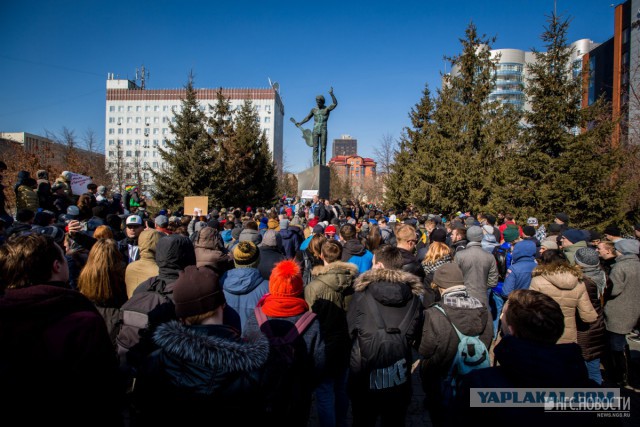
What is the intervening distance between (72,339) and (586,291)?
456cm

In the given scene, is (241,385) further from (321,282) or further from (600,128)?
(600,128)

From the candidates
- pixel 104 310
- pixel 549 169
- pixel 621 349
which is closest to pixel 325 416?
pixel 104 310

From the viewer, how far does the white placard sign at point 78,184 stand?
9547 mm

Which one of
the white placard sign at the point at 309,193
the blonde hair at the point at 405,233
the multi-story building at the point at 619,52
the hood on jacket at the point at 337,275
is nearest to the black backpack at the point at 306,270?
the blonde hair at the point at 405,233

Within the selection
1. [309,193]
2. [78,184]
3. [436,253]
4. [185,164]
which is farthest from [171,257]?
[185,164]

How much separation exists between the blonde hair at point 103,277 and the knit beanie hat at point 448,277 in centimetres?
297

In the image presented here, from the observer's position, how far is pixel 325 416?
3.37m

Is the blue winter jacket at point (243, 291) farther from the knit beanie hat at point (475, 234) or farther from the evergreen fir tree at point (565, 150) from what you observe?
the evergreen fir tree at point (565, 150)

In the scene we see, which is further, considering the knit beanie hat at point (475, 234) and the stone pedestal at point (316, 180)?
the stone pedestal at point (316, 180)

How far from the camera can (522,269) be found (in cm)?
524

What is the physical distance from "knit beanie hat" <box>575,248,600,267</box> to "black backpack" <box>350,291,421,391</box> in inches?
113

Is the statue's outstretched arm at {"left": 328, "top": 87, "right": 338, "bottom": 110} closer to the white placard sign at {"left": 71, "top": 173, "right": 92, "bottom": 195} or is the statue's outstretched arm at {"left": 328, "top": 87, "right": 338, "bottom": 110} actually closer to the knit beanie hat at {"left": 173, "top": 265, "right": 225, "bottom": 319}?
the white placard sign at {"left": 71, "top": 173, "right": 92, "bottom": 195}

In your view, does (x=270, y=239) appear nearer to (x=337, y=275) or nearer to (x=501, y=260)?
(x=337, y=275)

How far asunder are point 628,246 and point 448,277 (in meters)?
3.28
